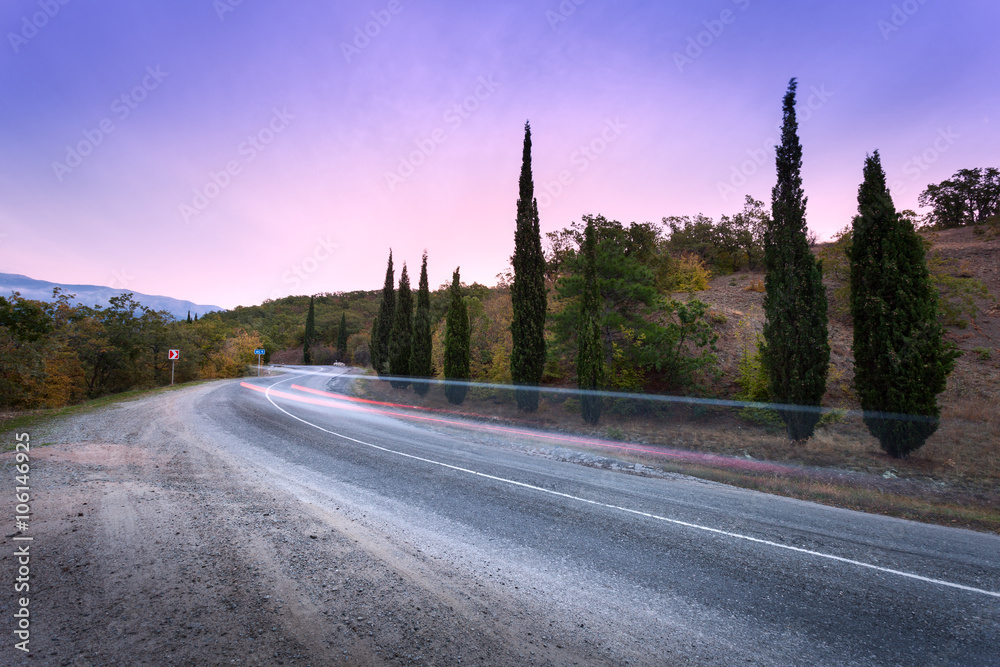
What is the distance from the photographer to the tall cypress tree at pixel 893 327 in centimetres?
848

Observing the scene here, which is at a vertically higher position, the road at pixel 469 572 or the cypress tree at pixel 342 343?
the cypress tree at pixel 342 343

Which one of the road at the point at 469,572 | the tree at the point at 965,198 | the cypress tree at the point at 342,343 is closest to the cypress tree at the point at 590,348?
the road at the point at 469,572

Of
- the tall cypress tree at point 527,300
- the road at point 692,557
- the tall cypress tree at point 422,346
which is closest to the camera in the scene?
the road at point 692,557

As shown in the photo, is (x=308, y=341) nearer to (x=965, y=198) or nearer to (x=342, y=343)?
(x=342, y=343)

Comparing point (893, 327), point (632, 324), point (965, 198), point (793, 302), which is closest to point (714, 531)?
point (893, 327)

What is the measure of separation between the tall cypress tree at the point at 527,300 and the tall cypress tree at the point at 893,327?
9913 mm

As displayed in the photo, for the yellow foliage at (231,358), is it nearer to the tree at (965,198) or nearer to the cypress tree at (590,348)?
the cypress tree at (590,348)

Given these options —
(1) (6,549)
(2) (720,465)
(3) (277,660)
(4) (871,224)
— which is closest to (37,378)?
(1) (6,549)

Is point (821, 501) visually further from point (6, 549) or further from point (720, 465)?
point (6, 549)

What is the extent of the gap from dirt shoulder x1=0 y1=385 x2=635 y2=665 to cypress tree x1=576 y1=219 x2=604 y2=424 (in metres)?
10.3

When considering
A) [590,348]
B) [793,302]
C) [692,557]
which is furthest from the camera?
[590,348]

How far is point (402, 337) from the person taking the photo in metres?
25.9

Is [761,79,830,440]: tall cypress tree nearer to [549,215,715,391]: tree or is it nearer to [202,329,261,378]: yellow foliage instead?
[549,215,715,391]: tree

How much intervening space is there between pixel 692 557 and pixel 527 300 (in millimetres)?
12912
